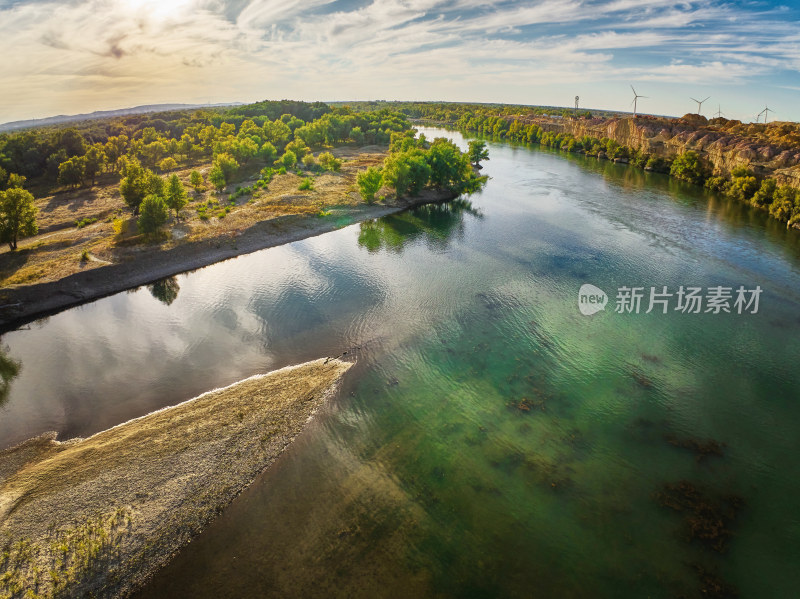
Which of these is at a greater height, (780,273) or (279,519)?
(780,273)

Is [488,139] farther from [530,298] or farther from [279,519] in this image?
[279,519]

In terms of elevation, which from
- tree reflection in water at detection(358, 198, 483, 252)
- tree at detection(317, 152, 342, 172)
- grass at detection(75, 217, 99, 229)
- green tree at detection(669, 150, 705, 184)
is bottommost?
grass at detection(75, 217, 99, 229)

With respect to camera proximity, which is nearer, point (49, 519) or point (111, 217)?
point (49, 519)

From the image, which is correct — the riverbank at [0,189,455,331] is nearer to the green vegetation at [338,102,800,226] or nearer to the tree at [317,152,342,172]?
the tree at [317,152,342,172]

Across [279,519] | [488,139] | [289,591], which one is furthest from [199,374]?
[488,139]

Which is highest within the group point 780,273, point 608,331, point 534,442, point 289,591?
point 780,273

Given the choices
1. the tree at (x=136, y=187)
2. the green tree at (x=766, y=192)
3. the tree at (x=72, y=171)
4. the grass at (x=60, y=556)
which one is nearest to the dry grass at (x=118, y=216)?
the tree at (x=72, y=171)

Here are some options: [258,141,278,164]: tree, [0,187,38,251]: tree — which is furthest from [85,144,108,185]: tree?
[0,187,38,251]: tree

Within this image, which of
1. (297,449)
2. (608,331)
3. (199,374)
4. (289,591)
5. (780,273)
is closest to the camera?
(289,591)
